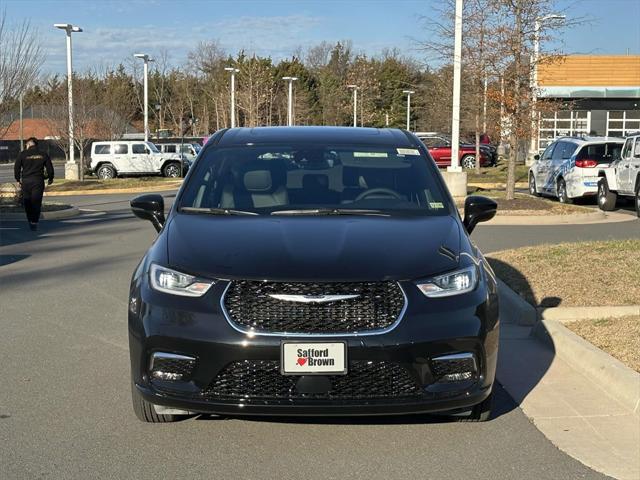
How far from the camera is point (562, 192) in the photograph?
21.3 m

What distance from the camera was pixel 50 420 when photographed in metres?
4.97

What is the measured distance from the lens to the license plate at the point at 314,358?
410 cm

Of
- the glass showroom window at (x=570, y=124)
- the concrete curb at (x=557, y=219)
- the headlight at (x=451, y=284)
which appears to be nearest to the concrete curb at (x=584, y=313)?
the headlight at (x=451, y=284)

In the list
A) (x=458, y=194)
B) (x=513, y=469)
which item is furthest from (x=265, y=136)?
(x=458, y=194)

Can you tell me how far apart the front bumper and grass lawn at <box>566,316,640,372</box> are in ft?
6.13

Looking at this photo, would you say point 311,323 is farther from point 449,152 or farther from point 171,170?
point 449,152

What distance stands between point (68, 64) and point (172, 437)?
32.4 m

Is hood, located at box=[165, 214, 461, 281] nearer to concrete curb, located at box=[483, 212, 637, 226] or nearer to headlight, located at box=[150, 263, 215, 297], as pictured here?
headlight, located at box=[150, 263, 215, 297]

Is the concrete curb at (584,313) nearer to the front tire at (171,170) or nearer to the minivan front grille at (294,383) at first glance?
the minivan front grille at (294,383)

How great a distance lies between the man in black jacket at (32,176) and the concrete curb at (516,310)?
417 inches

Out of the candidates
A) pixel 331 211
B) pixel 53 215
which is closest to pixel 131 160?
pixel 53 215

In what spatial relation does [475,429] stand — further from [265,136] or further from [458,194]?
[458,194]

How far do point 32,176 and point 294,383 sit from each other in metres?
13.1

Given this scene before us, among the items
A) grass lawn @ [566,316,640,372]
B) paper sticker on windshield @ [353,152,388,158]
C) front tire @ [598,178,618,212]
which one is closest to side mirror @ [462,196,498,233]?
paper sticker on windshield @ [353,152,388,158]
